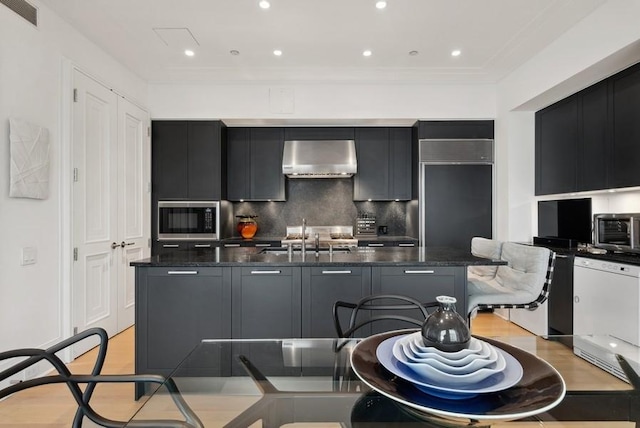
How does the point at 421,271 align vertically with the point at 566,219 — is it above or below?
below

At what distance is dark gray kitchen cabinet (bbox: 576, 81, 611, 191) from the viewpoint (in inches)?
122

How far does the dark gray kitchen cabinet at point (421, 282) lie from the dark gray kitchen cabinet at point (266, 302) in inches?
22.0

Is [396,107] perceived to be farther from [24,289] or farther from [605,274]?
[24,289]

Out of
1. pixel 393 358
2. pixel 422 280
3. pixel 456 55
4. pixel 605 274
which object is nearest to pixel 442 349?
pixel 393 358

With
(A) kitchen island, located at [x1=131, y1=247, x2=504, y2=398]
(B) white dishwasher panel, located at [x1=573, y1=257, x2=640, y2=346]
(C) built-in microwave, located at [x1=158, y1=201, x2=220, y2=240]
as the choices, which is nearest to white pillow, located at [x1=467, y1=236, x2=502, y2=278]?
(A) kitchen island, located at [x1=131, y1=247, x2=504, y2=398]

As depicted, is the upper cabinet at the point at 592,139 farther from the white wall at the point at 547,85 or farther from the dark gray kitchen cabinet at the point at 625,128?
the white wall at the point at 547,85

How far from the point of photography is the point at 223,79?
4.43 metres


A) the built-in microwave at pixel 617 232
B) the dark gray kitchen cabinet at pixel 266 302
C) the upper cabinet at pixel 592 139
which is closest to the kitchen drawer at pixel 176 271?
the dark gray kitchen cabinet at pixel 266 302

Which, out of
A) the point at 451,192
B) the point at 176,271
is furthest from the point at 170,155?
the point at 451,192

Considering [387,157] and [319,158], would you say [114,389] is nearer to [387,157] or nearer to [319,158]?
[319,158]

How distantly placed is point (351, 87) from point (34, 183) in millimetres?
3462

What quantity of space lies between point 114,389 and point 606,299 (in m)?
3.74

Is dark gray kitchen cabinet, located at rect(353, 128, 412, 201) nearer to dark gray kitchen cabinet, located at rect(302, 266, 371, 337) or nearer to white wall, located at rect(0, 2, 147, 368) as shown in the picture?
dark gray kitchen cabinet, located at rect(302, 266, 371, 337)

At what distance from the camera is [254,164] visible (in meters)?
4.79
